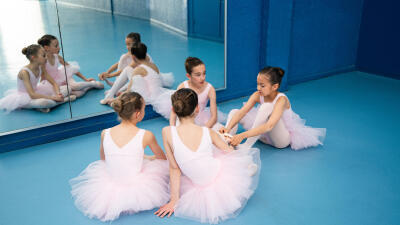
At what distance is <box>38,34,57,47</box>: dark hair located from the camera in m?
3.52

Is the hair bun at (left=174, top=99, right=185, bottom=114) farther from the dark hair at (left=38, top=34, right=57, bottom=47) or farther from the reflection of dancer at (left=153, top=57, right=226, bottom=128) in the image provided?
the dark hair at (left=38, top=34, right=57, bottom=47)

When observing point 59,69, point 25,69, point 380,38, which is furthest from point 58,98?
point 380,38

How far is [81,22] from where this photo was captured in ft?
11.9

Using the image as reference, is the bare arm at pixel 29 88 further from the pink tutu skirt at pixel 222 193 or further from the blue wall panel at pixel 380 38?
the blue wall panel at pixel 380 38

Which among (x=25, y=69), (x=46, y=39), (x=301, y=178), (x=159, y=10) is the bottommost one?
(x=301, y=178)

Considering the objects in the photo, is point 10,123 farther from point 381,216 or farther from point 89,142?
point 381,216

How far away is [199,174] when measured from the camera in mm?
2445

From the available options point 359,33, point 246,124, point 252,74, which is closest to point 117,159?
point 246,124

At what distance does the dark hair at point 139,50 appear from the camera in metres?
4.21

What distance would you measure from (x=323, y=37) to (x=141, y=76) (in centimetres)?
295

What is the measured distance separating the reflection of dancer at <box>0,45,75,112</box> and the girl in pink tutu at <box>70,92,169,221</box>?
1593mm

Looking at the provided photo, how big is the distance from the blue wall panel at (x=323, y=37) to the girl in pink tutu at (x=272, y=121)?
6.61ft

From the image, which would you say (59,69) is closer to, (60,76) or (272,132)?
(60,76)

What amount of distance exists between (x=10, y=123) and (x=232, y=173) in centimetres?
241
